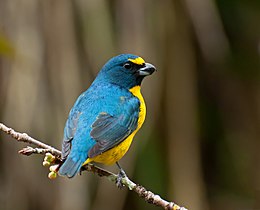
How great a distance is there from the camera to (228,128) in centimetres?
530

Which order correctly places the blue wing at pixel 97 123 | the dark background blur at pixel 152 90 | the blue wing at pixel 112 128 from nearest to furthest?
the blue wing at pixel 97 123
the blue wing at pixel 112 128
the dark background blur at pixel 152 90

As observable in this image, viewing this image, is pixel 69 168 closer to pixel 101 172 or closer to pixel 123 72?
pixel 101 172

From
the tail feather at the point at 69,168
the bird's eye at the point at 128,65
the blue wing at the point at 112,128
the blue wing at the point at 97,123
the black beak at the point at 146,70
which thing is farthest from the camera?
the bird's eye at the point at 128,65

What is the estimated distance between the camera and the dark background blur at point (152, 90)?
180 inches

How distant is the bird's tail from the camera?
3.33m

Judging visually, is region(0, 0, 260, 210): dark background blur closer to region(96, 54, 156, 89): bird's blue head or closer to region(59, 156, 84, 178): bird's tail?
region(96, 54, 156, 89): bird's blue head

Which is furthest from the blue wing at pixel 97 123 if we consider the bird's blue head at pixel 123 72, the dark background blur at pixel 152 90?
the dark background blur at pixel 152 90

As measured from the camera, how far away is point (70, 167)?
11.1 feet

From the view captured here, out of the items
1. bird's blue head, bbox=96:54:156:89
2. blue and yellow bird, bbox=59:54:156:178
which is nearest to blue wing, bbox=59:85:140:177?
blue and yellow bird, bbox=59:54:156:178

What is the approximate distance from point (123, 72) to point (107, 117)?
547 mm

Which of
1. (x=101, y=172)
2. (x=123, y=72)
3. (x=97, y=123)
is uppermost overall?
(x=123, y=72)

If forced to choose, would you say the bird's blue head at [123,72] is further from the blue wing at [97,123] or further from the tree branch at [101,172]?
the tree branch at [101,172]

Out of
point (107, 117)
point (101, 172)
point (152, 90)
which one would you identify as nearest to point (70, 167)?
point (101, 172)

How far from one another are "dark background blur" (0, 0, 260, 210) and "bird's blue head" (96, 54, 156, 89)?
21 cm
